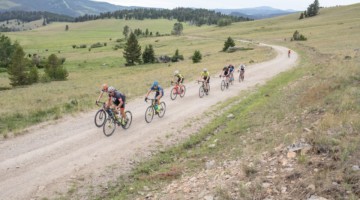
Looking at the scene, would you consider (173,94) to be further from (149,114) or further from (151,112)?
(149,114)

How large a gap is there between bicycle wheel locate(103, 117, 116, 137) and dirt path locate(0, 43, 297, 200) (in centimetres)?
28

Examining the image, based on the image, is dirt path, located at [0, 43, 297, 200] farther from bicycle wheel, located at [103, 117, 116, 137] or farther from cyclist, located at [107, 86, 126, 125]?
cyclist, located at [107, 86, 126, 125]

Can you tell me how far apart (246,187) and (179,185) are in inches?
101

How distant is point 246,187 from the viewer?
814 cm

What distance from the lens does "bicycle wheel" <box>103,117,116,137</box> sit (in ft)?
51.2

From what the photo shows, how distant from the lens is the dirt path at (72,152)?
10.7 metres

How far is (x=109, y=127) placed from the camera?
1583cm

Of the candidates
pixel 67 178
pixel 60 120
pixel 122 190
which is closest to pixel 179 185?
pixel 122 190

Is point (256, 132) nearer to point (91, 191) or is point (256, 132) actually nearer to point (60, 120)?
point (91, 191)

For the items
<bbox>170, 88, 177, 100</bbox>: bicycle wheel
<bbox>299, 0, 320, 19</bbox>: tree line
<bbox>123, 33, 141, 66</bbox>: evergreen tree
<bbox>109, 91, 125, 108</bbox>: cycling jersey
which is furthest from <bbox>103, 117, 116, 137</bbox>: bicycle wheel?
<bbox>299, 0, 320, 19</bbox>: tree line

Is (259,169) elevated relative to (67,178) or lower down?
elevated

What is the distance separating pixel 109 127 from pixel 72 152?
2.87 metres

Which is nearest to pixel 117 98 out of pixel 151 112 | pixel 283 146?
pixel 151 112

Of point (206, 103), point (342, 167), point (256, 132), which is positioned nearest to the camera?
point (342, 167)
